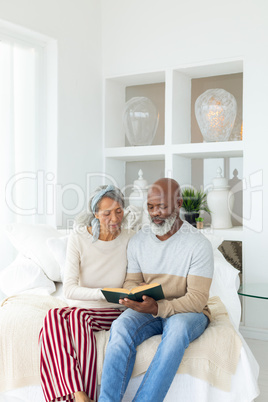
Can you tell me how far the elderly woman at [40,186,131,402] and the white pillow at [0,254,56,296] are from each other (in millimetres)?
415

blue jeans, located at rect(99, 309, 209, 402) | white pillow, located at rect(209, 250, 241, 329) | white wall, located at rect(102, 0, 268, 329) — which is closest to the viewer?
blue jeans, located at rect(99, 309, 209, 402)

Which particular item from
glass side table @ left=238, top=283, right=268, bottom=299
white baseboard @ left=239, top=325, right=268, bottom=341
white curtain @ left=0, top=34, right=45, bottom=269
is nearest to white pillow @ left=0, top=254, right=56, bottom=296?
white curtain @ left=0, top=34, right=45, bottom=269

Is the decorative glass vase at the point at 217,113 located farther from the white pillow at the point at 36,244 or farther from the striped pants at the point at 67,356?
the striped pants at the point at 67,356

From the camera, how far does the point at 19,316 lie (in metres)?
2.22

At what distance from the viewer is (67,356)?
1937 mm

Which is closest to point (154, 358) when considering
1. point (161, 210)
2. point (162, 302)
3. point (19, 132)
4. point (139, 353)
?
point (139, 353)

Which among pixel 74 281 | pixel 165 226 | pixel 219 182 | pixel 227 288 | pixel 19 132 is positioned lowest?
pixel 227 288

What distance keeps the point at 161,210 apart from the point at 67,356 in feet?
2.42

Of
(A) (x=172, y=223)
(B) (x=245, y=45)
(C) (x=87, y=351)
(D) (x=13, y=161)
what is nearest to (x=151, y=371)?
(C) (x=87, y=351)

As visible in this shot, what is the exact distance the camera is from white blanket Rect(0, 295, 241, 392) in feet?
6.40

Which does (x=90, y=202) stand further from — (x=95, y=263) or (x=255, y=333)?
(x=255, y=333)

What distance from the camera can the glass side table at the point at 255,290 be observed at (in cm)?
270

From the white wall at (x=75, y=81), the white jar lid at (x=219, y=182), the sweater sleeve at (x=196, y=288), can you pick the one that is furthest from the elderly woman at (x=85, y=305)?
the white jar lid at (x=219, y=182)

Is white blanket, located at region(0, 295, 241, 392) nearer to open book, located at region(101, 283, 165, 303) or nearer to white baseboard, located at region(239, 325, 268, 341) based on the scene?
→ open book, located at region(101, 283, 165, 303)
